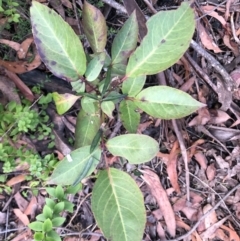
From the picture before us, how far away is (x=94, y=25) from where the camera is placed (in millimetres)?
1233

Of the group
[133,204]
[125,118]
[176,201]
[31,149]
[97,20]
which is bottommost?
[176,201]

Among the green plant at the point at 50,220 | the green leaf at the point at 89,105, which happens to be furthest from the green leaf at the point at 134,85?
the green plant at the point at 50,220

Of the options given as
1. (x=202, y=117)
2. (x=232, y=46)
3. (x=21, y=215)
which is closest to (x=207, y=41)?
(x=232, y=46)

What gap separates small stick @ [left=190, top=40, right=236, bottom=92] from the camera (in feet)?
5.59

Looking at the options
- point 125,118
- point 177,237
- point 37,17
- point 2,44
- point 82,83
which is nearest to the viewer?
point 37,17

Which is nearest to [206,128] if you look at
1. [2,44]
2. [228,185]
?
[228,185]

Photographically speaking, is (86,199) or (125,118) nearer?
(125,118)

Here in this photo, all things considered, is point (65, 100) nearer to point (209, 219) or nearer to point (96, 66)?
point (96, 66)

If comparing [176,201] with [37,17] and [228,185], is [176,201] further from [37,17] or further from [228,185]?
[37,17]

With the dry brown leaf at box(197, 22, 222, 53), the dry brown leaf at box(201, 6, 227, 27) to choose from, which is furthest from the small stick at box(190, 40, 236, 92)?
the dry brown leaf at box(201, 6, 227, 27)

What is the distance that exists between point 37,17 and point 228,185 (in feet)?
4.14

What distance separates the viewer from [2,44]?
1732mm

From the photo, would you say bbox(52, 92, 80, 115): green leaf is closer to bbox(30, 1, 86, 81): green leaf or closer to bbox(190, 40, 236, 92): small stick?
bbox(30, 1, 86, 81): green leaf

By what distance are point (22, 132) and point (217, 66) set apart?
0.94 m
